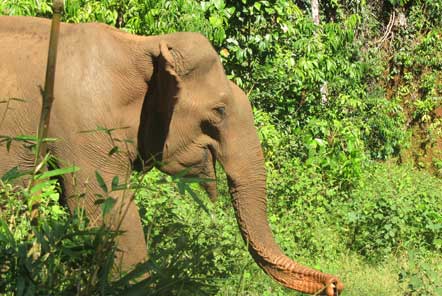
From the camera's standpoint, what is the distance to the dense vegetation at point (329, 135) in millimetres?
7434

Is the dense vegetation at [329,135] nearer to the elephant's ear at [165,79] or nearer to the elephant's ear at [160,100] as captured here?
the elephant's ear at [160,100]

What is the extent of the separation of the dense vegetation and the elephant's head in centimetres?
29

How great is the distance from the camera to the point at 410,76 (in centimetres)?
1380

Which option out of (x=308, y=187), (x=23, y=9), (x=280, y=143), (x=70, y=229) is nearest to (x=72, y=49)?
(x=70, y=229)

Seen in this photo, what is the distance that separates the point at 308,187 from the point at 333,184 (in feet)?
3.89

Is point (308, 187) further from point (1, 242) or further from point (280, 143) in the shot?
point (1, 242)

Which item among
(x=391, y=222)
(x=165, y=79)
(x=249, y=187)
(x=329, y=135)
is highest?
(x=165, y=79)

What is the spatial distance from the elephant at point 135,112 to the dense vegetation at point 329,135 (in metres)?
0.25

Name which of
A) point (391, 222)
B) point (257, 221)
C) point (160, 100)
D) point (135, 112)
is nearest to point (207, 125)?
point (160, 100)

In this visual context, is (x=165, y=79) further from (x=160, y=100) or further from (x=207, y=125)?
(x=207, y=125)

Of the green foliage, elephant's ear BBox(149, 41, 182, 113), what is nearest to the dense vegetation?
the green foliage

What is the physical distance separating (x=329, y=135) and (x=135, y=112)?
5.54m

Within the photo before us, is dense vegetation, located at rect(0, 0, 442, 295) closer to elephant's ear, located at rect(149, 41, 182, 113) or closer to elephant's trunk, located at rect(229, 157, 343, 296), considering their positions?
elephant's trunk, located at rect(229, 157, 343, 296)

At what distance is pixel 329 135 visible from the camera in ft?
37.0
